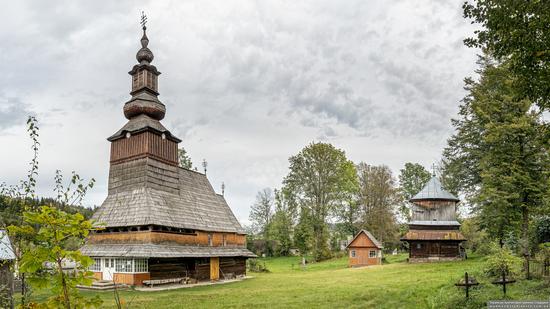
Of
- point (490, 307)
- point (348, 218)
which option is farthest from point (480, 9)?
point (348, 218)

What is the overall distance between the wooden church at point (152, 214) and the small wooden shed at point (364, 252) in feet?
35.0

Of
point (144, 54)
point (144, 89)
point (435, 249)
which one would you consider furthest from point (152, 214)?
point (435, 249)

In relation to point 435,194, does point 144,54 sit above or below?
above

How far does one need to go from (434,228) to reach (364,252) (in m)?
7.31

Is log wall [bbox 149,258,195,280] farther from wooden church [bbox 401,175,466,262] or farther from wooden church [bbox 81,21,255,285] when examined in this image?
wooden church [bbox 401,175,466,262]

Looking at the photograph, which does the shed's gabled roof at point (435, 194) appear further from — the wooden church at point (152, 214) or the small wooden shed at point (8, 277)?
the small wooden shed at point (8, 277)

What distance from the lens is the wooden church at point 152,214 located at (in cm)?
2533

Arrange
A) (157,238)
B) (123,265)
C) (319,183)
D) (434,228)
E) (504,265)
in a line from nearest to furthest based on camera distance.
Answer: (504,265) < (123,265) < (157,238) < (434,228) < (319,183)

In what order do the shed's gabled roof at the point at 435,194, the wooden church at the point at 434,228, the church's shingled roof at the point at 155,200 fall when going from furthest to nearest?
the shed's gabled roof at the point at 435,194
the wooden church at the point at 434,228
the church's shingled roof at the point at 155,200

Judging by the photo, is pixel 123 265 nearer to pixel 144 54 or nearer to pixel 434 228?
pixel 144 54

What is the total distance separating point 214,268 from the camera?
99.8 feet

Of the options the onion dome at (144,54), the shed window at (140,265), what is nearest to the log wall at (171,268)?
the shed window at (140,265)

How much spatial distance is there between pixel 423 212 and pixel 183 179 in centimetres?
2016

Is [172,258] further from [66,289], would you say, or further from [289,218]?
[289,218]
